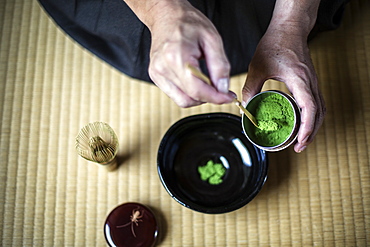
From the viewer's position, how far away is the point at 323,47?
1.27 metres

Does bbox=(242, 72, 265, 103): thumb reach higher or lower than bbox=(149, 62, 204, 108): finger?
higher

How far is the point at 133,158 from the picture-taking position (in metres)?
1.18

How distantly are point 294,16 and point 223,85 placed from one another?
0.41 m

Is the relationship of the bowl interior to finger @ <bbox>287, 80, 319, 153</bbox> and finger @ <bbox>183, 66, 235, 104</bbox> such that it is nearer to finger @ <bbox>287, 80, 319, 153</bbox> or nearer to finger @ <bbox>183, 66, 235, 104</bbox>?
finger @ <bbox>287, 80, 319, 153</bbox>

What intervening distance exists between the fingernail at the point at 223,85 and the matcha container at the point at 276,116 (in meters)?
0.20

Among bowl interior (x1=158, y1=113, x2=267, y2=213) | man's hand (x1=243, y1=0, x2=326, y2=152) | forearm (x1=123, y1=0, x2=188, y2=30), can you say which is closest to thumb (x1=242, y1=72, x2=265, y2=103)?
man's hand (x1=243, y1=0, x2=326, y2=152)

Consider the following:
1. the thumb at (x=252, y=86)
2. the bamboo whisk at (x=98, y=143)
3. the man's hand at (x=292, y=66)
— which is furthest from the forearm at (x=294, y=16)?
the bamboo whisk at (x=98, y=143)

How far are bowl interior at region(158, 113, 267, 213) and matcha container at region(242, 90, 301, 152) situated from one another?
0.15 metres

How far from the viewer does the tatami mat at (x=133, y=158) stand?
1.12 metres

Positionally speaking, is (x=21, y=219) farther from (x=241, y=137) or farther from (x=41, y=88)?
(x=241, y=137)

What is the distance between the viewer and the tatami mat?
44.3 inches

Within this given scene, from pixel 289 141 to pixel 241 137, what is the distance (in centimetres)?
26

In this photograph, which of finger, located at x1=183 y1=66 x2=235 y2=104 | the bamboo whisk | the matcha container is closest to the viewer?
finger, located at x1=183 y1=66 x2=235 y2=104

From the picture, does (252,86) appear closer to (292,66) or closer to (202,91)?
(292,66)
